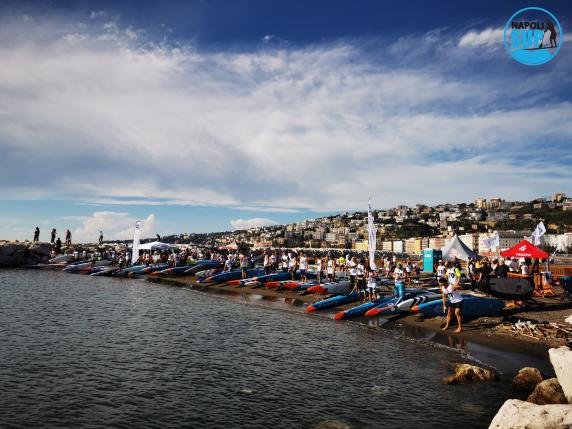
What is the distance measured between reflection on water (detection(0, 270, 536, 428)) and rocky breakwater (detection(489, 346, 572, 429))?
1.07 meters

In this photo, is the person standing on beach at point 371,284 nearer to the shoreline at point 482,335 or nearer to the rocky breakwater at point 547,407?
the shoreline at point 482,335

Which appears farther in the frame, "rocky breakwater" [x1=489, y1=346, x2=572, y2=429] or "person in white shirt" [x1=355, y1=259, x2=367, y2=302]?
"person in white shirt" [x1=355, y1=259, x2=367, y2=302]

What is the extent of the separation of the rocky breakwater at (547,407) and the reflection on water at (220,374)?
3.52 ft

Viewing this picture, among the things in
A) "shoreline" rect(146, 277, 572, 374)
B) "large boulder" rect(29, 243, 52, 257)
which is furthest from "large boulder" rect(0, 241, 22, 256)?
"shoreline" rect(146, 277, 572, 374)

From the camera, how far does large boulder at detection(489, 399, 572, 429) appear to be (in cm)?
583

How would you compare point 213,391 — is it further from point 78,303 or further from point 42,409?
point 78,303

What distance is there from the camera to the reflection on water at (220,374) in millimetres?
8195

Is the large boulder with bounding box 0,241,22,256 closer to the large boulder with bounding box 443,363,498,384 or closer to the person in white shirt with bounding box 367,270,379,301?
the person in white shirt with bounding box 367,270,379,301

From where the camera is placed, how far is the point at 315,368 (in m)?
11.4

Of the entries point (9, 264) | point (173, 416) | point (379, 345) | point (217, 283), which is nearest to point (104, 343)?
point (173, 416)

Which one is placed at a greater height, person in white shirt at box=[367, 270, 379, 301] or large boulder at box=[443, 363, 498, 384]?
person in white shirt at box=[367, 270, 379, 301]

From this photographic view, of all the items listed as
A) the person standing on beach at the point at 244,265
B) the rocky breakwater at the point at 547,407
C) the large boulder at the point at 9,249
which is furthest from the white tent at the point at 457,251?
the large boulder at the point at 9,249

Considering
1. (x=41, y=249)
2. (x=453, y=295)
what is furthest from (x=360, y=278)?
(x=41, y=249)

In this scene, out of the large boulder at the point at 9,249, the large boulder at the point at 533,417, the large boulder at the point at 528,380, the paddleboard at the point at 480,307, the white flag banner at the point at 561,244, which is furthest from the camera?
the white flag banner at the point at 561,244
